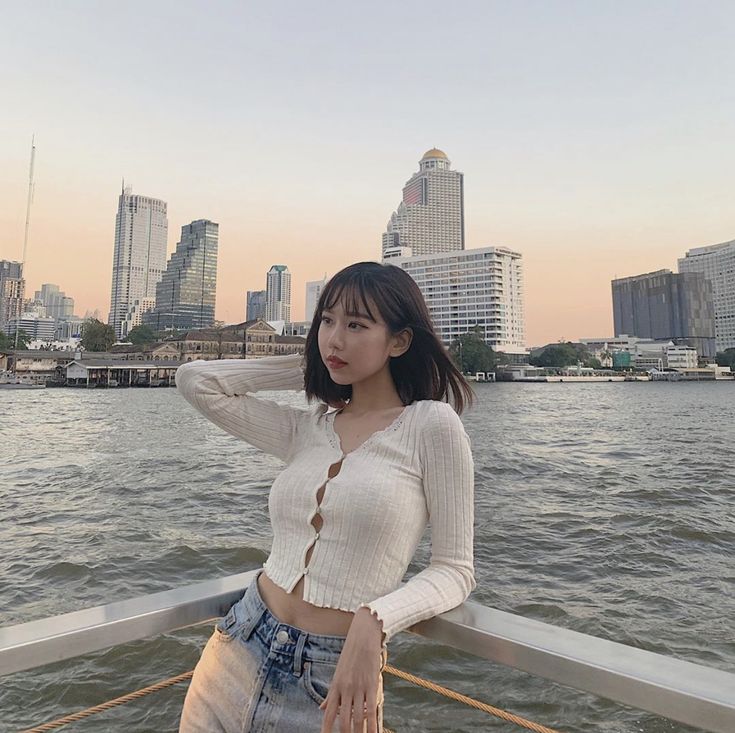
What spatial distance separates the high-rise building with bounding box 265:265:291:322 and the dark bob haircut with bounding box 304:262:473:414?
177m

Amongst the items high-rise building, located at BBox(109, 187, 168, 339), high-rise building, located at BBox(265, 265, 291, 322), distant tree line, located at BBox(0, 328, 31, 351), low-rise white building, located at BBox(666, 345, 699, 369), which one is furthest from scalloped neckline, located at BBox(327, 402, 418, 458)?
high-rise building, located at BBox(265, 265, 291, 322)

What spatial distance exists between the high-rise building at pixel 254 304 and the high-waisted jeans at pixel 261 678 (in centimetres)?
18045

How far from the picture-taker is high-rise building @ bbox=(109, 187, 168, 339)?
14250cm

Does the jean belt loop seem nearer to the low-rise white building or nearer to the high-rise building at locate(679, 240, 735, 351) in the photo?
the low-rise white building

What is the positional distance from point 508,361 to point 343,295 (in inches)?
3497

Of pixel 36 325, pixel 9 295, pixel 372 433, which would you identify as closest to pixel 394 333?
pixel 372 433

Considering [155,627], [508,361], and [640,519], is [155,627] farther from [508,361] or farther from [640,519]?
[508,361]

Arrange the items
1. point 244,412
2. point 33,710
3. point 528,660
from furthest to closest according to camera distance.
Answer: point 33,710 < point 244,412 < point 528,660

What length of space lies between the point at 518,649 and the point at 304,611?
0.47 metres

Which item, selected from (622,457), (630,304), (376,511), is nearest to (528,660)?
(376,511)

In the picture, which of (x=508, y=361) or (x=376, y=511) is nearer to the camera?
(x=376, y=511)

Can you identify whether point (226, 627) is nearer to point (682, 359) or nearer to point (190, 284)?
point (682, 359)

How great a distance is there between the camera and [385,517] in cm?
120

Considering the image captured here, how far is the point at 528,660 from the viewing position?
3.12 ft
